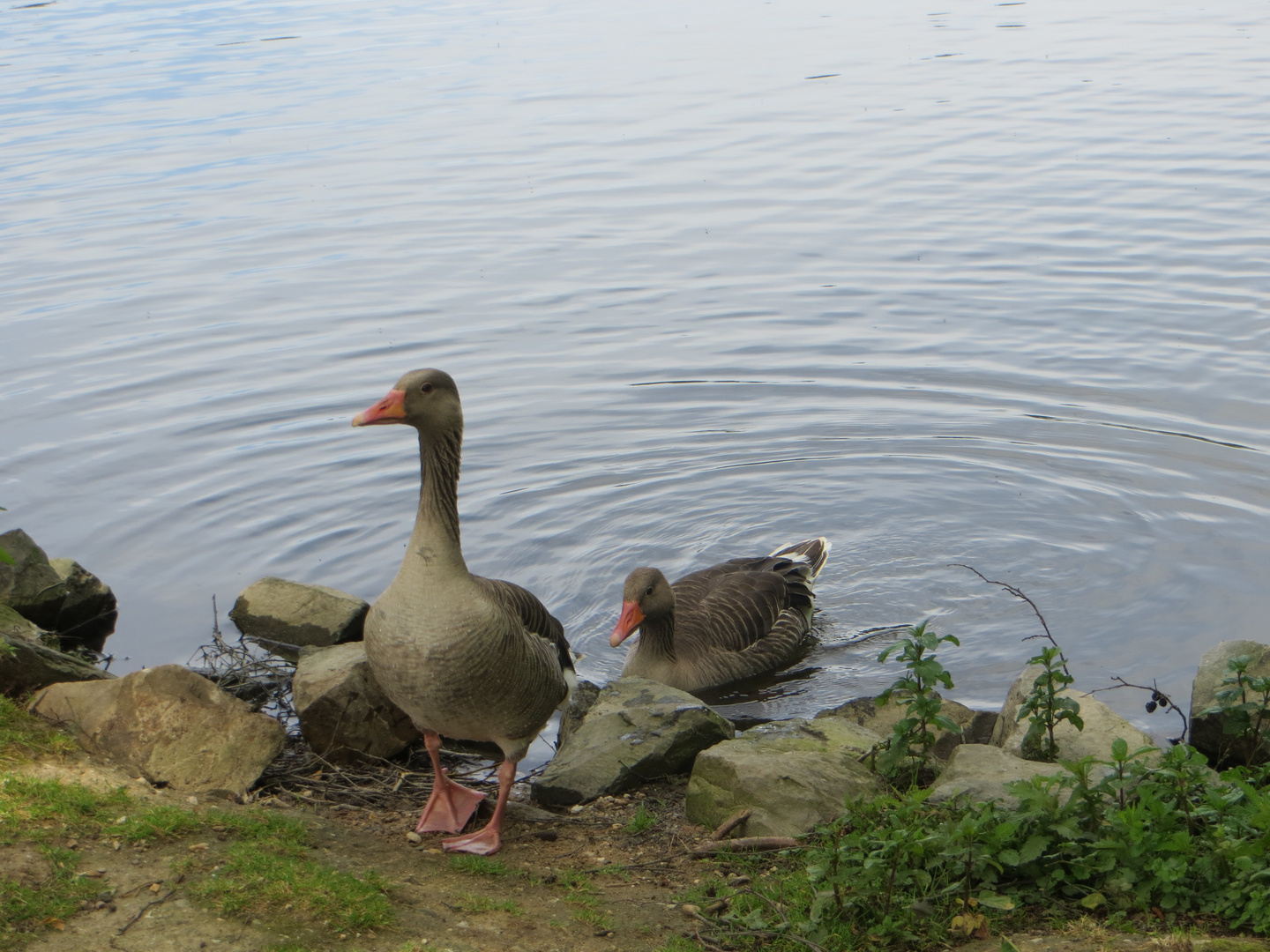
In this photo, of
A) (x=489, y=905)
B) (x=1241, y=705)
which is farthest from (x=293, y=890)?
(x=1241, y=705)

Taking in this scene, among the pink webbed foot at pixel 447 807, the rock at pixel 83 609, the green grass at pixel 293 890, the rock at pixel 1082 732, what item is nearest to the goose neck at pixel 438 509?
the pink webbed foot at pixel 447 807

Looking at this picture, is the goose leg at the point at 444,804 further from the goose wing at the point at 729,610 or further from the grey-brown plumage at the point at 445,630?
the goose wing at the point at 729,610

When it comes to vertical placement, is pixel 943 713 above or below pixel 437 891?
below

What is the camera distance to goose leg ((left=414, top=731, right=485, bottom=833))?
586 cm

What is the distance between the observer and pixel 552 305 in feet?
50.7

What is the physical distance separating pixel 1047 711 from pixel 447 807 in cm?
295

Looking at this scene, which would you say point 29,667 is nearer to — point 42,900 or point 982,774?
point 42,900

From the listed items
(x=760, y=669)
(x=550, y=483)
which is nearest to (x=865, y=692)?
(x=760, y=669)

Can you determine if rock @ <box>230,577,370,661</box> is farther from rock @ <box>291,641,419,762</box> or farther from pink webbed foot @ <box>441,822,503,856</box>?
pink webbed foot @ <box>441,822,503,856</box>

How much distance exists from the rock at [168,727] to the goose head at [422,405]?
1.74m

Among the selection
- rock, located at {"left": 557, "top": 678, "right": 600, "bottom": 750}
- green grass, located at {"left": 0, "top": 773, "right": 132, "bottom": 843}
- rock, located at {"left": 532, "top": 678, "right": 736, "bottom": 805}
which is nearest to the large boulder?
green grass, located at {"left": 0, "top": 773, "right": 132, "bottom": 843}

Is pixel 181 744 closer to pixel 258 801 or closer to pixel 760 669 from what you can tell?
pixel 258 801

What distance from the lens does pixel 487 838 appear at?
566 centimetres

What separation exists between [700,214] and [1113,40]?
59.1 ft
